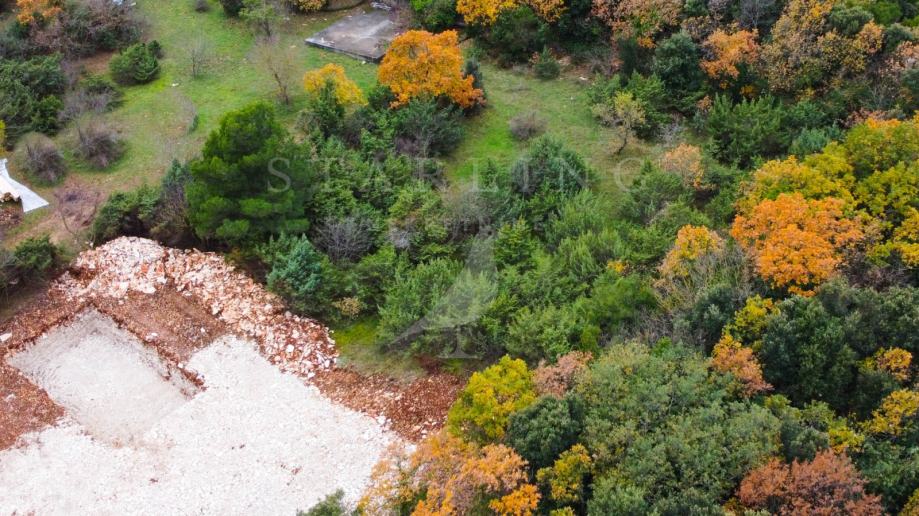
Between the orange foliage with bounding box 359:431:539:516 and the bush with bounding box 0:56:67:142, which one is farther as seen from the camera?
the bush with bounding box 0:56:67:142

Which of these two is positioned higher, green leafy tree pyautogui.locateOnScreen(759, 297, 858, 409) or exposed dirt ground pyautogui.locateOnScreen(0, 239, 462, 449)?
green leafy tree pyautogui.locateOnScreen(759, 297, 858, 409)

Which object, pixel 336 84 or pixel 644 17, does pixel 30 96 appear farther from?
pixel 644 17

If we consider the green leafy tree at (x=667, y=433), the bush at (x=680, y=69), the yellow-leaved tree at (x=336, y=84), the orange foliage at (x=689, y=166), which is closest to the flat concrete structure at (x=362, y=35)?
the yellow-leaved tree at (x=336, y=84)

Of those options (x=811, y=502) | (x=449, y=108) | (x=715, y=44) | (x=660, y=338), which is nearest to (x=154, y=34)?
(x=449, y=108)

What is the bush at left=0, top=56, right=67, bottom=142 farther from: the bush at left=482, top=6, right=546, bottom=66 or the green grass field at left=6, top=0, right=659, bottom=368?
the bush at left=482, top=6, right=546, bottom=66

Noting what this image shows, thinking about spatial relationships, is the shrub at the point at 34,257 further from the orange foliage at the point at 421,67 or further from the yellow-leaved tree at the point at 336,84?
the orange foliage at the point at 421,67

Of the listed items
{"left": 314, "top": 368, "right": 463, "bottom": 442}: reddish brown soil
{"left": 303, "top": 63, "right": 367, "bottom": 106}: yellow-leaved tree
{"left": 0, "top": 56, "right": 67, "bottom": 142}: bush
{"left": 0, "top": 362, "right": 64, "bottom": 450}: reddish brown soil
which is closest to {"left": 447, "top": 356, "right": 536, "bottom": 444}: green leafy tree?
{"left": 314, "top": 368, "right": 463, "bottom": 442}: reddish brown soil

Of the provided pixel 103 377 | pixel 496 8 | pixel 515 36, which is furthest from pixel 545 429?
pixel 496 8
